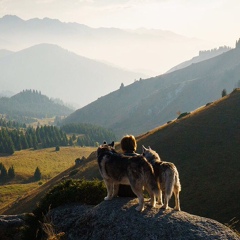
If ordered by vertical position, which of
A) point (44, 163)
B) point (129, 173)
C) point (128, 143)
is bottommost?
point (44, 163)

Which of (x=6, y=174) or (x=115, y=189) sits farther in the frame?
(x=6, y=174)

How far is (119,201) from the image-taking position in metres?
15.5

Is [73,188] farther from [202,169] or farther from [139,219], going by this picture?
[202,169]

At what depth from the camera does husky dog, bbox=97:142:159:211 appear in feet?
46.6

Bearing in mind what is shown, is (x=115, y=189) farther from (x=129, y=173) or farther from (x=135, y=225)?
(x=135, y=225)

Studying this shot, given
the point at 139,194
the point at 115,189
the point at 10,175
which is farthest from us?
the point at 10,175

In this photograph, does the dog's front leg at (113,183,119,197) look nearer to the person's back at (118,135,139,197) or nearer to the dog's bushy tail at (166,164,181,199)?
the person's back at (118,135,139,197)

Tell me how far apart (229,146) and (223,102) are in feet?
87.6

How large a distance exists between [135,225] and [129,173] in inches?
82.5

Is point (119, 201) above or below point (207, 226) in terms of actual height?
above

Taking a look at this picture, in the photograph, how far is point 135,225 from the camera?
44.9ft

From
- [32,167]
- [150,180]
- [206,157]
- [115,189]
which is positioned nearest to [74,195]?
[115,189]

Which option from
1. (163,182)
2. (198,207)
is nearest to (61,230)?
(163,182)

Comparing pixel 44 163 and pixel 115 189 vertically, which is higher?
pixel 115 189
